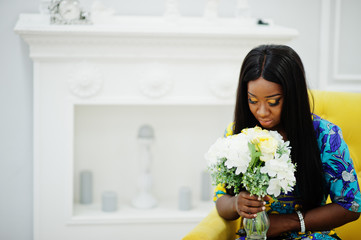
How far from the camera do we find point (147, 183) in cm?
288

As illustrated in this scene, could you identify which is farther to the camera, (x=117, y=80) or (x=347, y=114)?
(x=117, y=80)

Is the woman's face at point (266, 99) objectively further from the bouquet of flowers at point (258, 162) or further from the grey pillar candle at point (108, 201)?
the grey pillar candle at point (108, 201)

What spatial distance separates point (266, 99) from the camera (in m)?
1.48

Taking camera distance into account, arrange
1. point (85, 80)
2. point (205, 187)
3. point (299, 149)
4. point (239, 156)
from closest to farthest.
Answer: point (239, 156)
point (299, 149)
point (85, 80)
point (205, 187)

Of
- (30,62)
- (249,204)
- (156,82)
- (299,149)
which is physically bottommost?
(249,204)

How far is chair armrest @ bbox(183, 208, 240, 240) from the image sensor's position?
1.53 metres

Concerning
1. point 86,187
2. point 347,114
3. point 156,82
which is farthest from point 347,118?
point 86,187

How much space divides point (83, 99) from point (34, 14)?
1.99 ft

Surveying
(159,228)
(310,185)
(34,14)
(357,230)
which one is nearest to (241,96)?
(310,185)

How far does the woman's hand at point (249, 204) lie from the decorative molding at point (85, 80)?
55.8 inches

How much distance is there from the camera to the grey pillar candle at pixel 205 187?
299 centimetres

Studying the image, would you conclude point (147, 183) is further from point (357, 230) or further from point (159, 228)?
point (357, 230)

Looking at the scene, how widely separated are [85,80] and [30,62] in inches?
Result: 17.5

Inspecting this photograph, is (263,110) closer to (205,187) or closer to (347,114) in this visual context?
(347,114)
